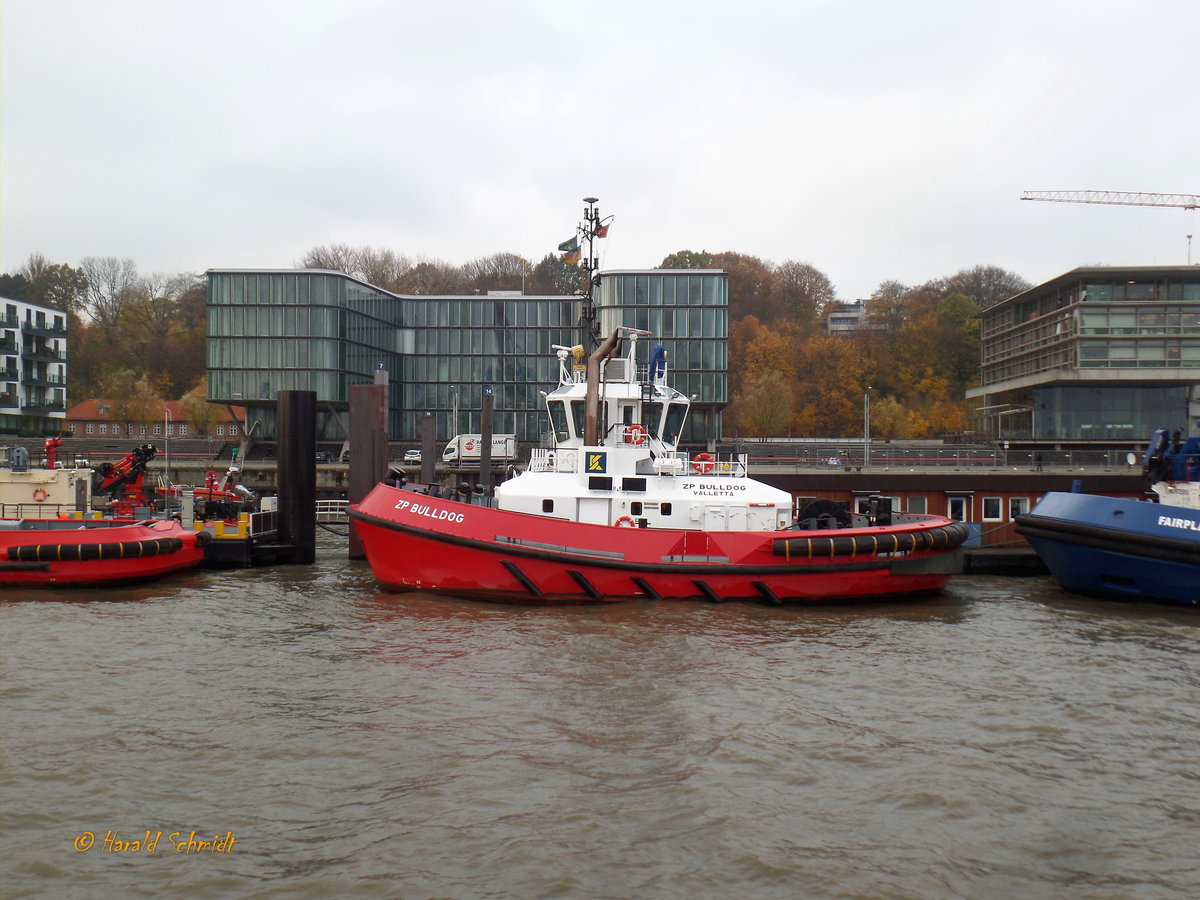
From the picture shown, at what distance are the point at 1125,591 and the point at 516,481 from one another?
35.5 ft

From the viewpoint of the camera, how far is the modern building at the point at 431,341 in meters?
45.8

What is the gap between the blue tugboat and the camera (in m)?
15.1

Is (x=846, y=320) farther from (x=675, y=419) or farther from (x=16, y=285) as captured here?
(x=675, y=419)

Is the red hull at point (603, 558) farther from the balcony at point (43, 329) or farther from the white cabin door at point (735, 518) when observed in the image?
the balcony at point (43, 329)

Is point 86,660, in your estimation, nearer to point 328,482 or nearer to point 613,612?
point 613,612

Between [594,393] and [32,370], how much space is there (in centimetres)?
4818

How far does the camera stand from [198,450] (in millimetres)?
48031

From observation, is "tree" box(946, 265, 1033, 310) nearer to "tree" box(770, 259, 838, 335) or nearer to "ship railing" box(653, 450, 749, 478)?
"tree" box(770, 259, 838, 335)

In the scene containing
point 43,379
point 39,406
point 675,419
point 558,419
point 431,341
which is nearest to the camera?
point 558,419

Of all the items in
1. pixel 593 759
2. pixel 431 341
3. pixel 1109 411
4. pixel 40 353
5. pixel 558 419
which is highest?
pixel 431 341

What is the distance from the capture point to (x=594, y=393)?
51.4 ft

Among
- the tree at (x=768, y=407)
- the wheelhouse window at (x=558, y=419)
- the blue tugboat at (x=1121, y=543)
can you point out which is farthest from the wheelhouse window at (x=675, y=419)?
the tree at (x=768, y=407)

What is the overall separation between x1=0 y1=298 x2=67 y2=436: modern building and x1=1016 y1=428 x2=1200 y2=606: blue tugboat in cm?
5087

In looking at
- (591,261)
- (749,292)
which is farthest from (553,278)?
(591,261)
